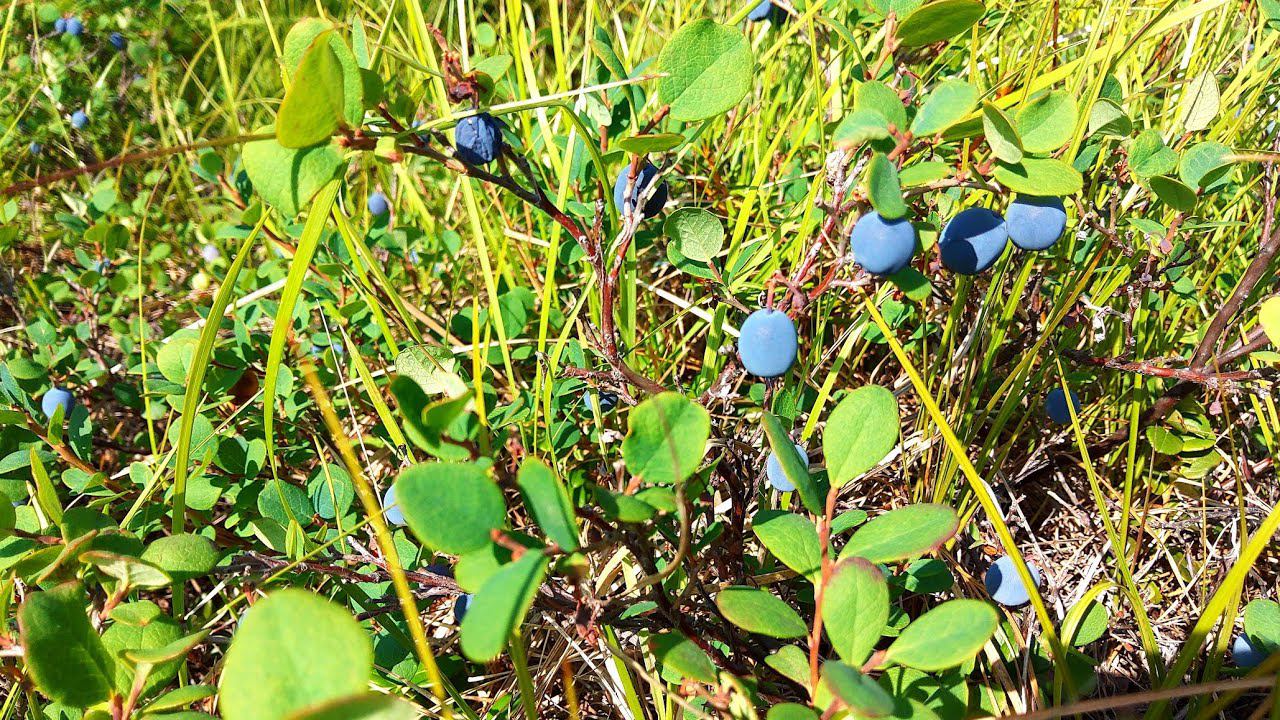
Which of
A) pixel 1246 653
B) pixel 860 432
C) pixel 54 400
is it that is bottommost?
pixel 1246 653

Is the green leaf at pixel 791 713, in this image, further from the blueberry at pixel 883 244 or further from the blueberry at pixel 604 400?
the blueberry at pixel 604 400

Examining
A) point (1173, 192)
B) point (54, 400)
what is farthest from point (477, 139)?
point (54, 400)

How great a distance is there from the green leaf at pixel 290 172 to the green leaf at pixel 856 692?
47 cm

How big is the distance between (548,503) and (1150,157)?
768 millimetres

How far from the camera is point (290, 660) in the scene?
453mm

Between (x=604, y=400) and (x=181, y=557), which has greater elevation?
(x=181, y=557)

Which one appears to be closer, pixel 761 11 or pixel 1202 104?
pixel 1202 104

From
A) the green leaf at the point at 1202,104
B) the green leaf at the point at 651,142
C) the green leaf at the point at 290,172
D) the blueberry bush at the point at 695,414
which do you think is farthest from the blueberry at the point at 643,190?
the green leaf at the point at 1202,104

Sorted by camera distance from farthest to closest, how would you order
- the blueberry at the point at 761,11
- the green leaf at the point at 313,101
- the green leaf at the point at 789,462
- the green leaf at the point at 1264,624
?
the blueberry at the point at 761,11, the green leaf at the point at 1264,624, the green leaf at the point at 789,462, the green leaf at the point at 313,101

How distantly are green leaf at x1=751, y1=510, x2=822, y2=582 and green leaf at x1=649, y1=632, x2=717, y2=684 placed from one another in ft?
0.31

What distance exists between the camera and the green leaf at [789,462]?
2.06 ft

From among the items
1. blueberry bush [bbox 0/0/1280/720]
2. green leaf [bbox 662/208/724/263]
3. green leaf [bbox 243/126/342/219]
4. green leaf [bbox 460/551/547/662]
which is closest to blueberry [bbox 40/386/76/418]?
blueberry bush [bbox 0/0/1280/720]

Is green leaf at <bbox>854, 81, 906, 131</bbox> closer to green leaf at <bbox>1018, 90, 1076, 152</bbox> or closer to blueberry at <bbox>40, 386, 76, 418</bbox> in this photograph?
green leaf at <bbox>1018, 90, 1076, 152</bbox>

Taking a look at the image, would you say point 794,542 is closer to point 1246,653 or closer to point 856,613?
point 856,613
